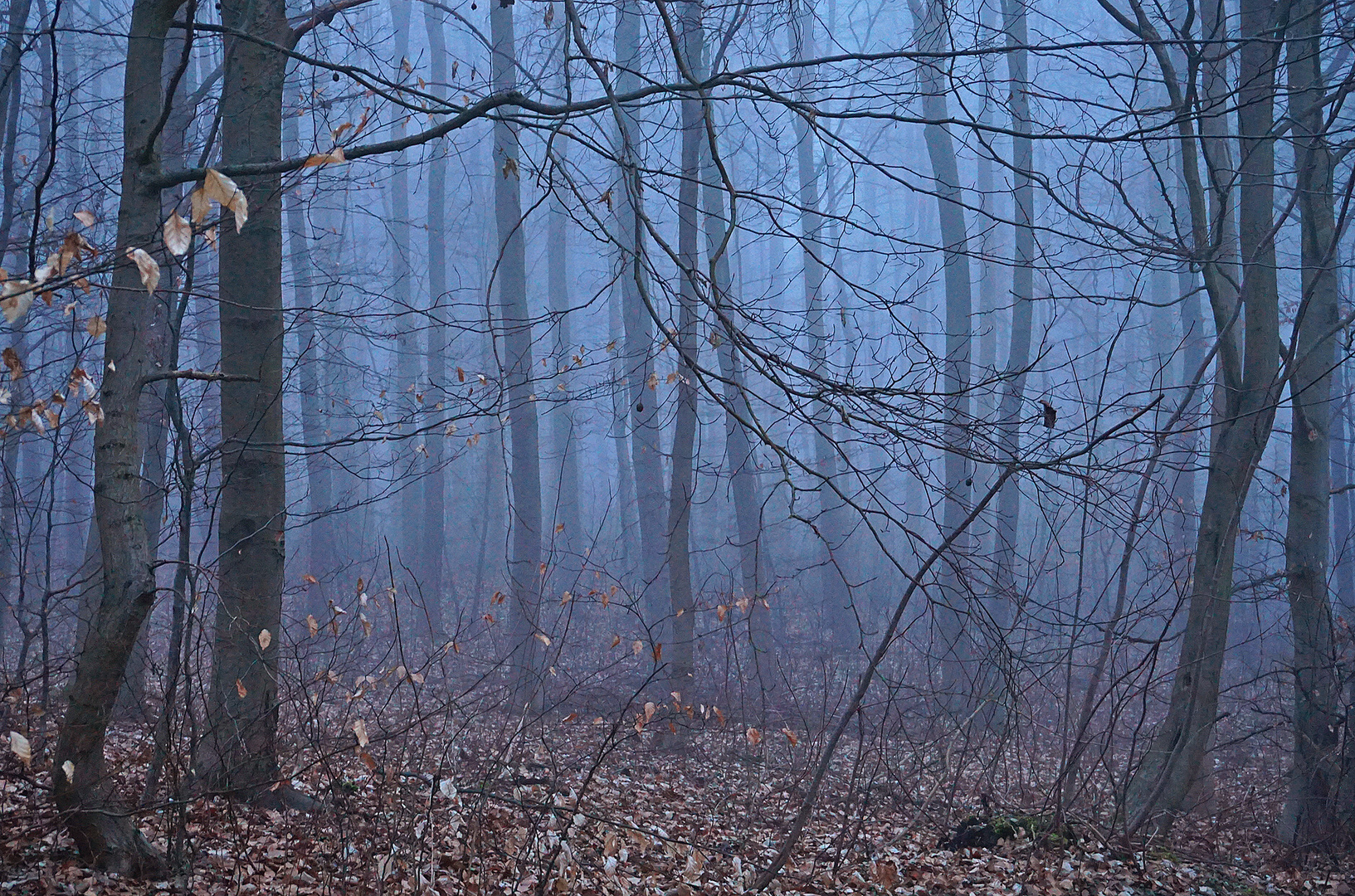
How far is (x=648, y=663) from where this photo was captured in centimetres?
1261

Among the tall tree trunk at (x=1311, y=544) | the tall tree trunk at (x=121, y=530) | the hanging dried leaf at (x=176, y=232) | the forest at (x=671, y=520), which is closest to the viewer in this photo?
the hanging dried leaf at (x=176, y=232)

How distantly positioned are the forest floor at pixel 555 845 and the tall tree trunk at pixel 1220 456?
0.43 meters

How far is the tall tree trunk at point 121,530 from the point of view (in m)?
3.20

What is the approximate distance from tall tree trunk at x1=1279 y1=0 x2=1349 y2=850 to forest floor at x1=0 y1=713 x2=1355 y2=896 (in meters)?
0.43

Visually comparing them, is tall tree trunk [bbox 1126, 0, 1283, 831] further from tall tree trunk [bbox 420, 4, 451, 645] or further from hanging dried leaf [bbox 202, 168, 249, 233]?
tall tree trunk [bbox 420, 4, 451, 645]

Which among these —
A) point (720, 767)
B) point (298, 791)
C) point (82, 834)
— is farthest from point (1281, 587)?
point (82, 834)

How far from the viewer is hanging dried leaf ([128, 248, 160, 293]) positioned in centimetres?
225

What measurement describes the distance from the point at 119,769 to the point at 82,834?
0.74m

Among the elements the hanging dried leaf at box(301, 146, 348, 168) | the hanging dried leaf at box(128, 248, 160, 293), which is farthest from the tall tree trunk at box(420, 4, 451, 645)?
the hanging dried leaf at box(128, 248, 160, 293)

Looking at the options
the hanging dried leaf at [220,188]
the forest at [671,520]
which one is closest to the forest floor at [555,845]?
the forest at [671,520]

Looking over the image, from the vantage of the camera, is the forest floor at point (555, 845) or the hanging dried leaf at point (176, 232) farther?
the forest floor at point (555, 845)

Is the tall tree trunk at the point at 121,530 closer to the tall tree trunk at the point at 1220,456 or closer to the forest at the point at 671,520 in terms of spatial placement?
the forest at the point at 671,520

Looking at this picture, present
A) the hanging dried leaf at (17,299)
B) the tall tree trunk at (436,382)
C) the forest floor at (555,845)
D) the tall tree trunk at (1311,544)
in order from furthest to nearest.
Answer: the tall tree trunk at (436,382)
the tall tree trunk at (1311,544)
the forest floor at (555,845)
the hanging dried leaf at (17,299)

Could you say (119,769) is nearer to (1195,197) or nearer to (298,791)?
(298,791)
